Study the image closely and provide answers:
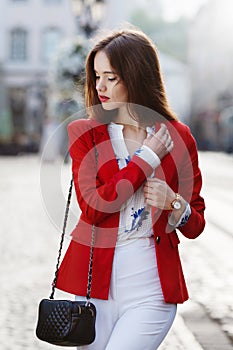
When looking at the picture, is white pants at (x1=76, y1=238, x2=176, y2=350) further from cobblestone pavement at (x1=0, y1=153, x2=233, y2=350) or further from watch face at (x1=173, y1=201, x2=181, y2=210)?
cobblestone pavement at (x1=0, y1=153, x2=233, y2=350)

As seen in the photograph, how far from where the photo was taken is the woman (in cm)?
285

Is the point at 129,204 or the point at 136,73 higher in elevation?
the point at 136,73

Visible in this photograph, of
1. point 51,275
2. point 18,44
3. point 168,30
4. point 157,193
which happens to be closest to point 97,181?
point 157,193

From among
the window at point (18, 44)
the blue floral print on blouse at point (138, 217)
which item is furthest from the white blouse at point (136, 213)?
the window at point (18, 44)

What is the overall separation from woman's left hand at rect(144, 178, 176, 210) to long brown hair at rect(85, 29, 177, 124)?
0.81 ft

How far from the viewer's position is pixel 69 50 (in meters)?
26.9

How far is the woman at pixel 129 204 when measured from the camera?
112 inches

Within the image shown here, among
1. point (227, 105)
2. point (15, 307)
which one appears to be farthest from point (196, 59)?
point (15, 307)

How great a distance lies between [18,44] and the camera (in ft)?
195

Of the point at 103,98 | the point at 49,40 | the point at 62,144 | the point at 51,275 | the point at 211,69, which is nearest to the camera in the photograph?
the point at 103,98

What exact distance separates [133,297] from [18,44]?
57.7 metres

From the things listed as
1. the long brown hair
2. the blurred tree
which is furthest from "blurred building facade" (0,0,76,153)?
the long brown hair

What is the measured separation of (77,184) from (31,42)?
5777 centimetres

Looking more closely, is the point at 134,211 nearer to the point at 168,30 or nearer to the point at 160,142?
the point at 160,142
